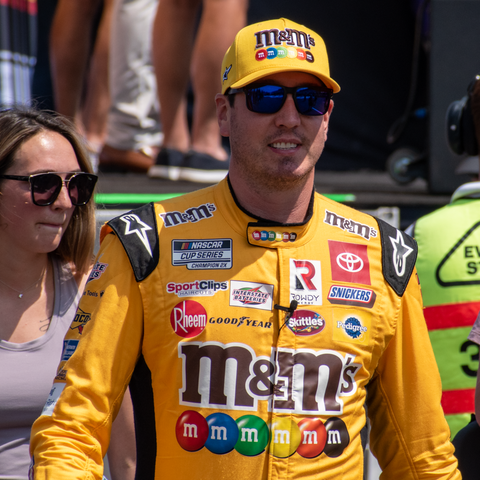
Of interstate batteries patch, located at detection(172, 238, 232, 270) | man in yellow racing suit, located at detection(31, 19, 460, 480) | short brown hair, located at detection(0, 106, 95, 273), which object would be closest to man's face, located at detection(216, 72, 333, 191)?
man in yellow racing suit, located at detection(31, 19, 460, 480)

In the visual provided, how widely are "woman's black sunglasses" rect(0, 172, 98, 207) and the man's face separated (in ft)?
2.13

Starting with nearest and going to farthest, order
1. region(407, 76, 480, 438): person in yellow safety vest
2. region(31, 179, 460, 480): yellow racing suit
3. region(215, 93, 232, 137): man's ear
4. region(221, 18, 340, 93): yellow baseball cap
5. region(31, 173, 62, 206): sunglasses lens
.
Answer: region(31, 179, 460, 480): yellow racing suit < region(221, 18, 340, 93): yellow baseball cap < region(215, 93, 232, 137): man's ear < region(31, 173, 62, 206): sunglasses lens < region(407, 76, 480, 438): person in yellow safety vest

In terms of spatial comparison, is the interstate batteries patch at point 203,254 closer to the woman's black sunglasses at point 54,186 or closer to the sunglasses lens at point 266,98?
the sunglasses lens at point 266,98

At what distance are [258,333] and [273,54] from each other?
653 millimetres

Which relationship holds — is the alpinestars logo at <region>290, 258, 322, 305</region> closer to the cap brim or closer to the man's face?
the man's face

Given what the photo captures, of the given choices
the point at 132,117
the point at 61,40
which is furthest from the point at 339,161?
the point at 61,40

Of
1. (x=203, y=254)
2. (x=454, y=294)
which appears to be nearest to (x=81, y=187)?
(x=203, y=254)

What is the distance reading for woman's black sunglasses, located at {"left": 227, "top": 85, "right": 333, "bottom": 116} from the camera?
61.6 inches

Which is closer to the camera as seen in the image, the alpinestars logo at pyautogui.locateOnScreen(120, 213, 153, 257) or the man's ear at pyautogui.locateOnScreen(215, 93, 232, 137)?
the alpinestars logo at pyautogui.locateOnScreen(120, 213, 153, 257)

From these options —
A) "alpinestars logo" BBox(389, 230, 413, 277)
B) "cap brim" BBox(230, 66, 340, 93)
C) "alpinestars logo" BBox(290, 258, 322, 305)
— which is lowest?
"alpinestars logo" BBox(290, 258, 322, 305)

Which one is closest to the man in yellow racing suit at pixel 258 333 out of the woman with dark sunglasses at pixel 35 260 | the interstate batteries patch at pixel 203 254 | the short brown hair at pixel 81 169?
the interstate batteries patch at pixel 203 254

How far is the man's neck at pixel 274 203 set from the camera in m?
1.60

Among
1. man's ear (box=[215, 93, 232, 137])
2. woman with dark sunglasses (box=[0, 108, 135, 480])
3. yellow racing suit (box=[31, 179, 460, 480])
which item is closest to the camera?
yellow racing suit (box=[31, 179, 460, 480])

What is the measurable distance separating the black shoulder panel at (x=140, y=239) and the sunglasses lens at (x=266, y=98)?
1.17ft
